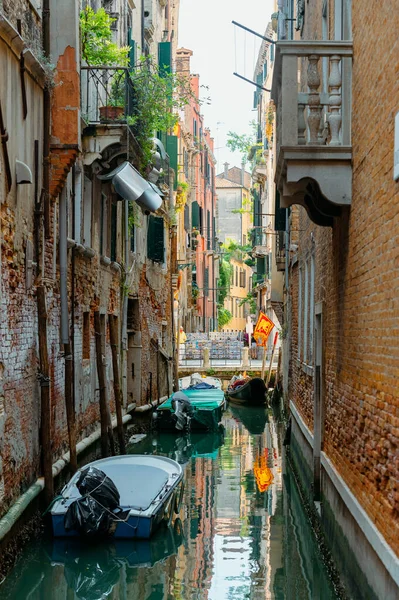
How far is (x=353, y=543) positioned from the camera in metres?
7.34

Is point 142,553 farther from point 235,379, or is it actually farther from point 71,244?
point 235,379

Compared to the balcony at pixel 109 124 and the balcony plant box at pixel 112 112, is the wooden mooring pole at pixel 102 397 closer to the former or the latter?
the balcony at pixel 109 124

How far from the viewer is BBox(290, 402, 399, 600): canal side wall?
5691 millimetres

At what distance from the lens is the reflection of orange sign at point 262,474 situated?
A: 14.7 m

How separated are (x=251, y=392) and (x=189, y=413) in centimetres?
683

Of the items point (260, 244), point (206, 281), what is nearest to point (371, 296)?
point (260, 244)

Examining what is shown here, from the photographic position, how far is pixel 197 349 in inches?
1398

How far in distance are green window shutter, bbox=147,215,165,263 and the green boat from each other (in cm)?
340

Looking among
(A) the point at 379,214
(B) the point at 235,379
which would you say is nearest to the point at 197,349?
(B) the point at 235,379

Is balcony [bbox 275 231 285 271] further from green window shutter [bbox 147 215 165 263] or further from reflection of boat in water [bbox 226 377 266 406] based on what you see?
reflection of boat in water [bbox 226 377 266 406]

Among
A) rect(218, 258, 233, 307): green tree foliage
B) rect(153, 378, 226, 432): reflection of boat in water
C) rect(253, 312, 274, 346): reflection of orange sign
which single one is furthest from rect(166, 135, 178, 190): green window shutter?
rect(218, 258, 233, 307): green tree foliage

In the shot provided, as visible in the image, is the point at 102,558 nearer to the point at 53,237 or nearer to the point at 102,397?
the point at 53,237

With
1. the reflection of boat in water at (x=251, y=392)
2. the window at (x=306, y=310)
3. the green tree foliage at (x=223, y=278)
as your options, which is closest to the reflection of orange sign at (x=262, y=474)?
the window at (x=306, y=310)

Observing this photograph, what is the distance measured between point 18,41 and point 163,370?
16.7 meters
